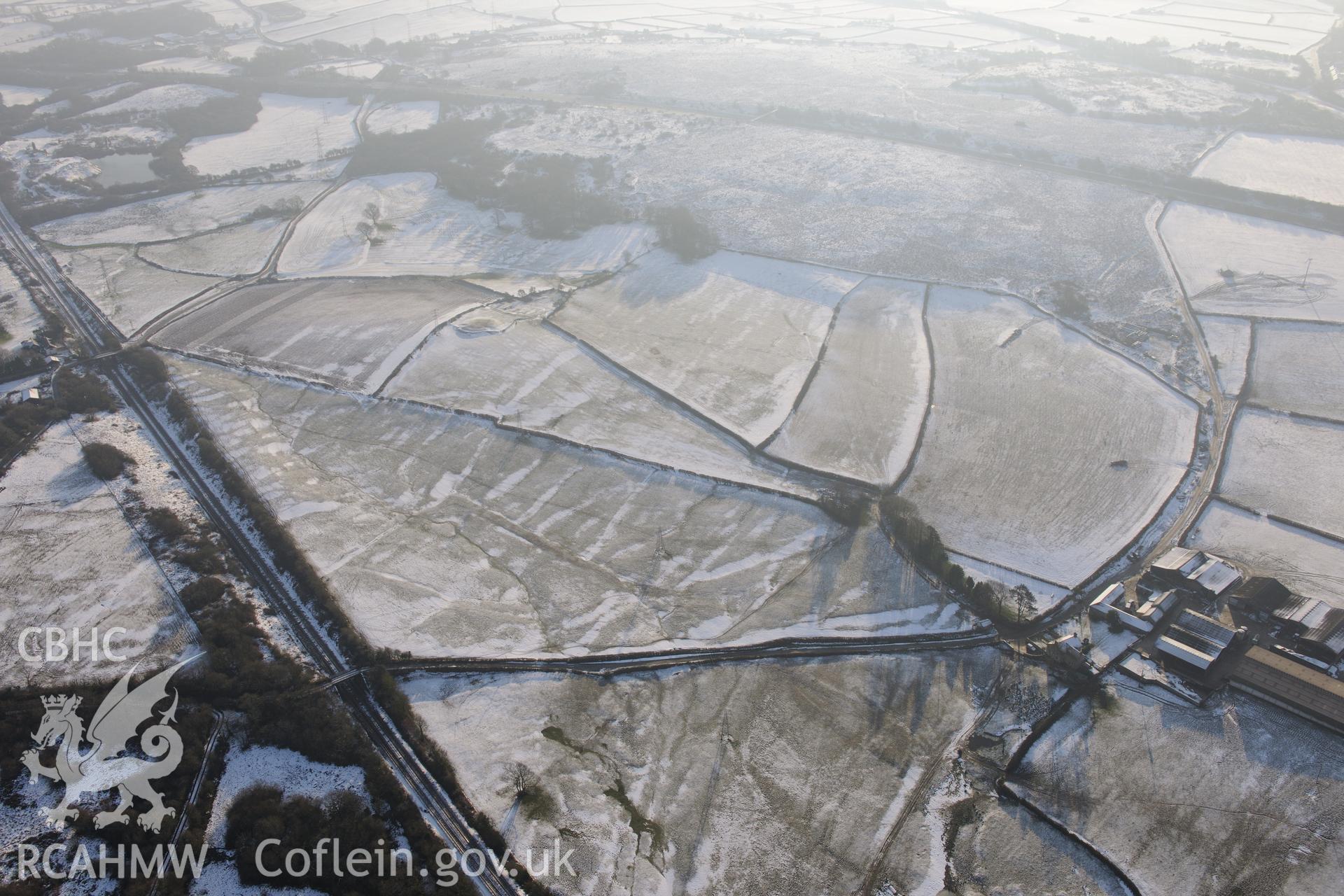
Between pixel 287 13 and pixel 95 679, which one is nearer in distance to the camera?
pixel 95 679

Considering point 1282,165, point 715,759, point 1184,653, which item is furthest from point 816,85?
point 715,759

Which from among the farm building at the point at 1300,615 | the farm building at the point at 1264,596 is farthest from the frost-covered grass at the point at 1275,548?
the farm building at the point at 1264,596

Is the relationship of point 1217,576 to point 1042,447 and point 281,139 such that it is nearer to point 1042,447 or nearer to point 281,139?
point 1042,447

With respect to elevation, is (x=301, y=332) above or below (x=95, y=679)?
above

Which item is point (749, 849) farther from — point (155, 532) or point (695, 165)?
point (695, 165)

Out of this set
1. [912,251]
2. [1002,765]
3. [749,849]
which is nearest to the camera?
[749,849]

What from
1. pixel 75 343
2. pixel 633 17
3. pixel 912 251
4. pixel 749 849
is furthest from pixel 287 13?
pixel 749 849

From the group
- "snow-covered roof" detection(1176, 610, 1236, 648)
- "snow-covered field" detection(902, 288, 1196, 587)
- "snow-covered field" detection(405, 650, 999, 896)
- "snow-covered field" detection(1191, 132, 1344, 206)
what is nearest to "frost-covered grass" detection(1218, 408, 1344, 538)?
"snow-covered field" detection(902, 288, 1196, 587)
